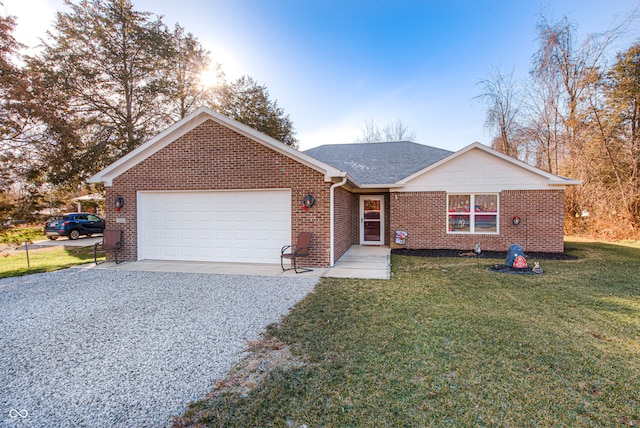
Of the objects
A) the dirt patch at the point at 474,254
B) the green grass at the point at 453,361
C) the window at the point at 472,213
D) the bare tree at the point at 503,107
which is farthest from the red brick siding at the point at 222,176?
the bare tree at the point at 503,107

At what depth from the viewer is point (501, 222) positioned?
10.5 metres

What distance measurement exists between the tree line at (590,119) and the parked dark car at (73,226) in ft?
91.0

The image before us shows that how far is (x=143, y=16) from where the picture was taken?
1541cm

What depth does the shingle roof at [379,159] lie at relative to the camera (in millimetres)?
11953

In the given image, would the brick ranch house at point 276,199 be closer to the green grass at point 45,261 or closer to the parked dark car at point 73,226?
the green grass at point 45,261

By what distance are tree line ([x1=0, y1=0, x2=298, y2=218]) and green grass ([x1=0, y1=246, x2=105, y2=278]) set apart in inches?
69.0

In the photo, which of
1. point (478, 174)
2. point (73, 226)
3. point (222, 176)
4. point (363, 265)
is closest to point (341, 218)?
point (363, 265)

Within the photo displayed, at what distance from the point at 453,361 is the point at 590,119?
19107 mm

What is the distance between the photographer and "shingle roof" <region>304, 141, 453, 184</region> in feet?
39.2

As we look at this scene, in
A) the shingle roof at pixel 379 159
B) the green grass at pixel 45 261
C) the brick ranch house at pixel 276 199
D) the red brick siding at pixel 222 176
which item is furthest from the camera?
the shingle roof at pixel 379 159

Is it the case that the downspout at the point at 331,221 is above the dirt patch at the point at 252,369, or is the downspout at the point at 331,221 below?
above

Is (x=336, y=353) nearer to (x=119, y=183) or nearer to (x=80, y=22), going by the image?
(x=119, y=183)

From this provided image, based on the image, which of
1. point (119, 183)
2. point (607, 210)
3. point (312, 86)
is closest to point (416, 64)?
point (312, 86)

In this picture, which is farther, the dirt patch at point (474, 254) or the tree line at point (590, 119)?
the tree line at point (590, 119)
